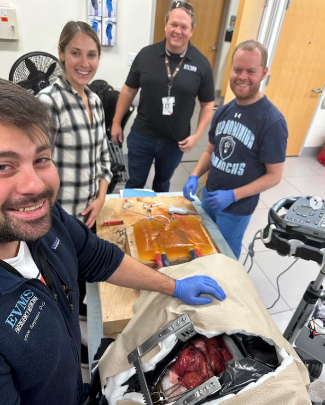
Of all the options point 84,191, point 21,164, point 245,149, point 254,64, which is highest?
point 254,64

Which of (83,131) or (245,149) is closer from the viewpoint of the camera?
(83,131)

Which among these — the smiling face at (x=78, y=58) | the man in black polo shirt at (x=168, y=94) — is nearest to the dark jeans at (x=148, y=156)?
the man in black polo shirt at (x=168, y=94)

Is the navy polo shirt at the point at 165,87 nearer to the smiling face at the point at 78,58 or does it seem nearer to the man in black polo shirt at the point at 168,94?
the man in black polo shirt at the point at 168,94

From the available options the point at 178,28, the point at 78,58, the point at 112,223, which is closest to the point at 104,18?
the point at 178,28

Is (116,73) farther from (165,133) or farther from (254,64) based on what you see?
(254,64)

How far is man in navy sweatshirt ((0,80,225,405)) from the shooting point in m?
0.58

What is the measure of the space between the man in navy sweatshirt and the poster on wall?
253 cm

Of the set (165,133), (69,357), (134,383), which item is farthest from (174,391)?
(165,133)

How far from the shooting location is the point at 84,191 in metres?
1.39

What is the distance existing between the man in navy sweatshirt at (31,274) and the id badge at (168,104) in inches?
60.3

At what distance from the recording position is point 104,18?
2732mm

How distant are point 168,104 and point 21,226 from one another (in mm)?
1720

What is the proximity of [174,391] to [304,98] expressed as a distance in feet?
13.4

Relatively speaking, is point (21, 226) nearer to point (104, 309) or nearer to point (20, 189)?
point (20, 189)
